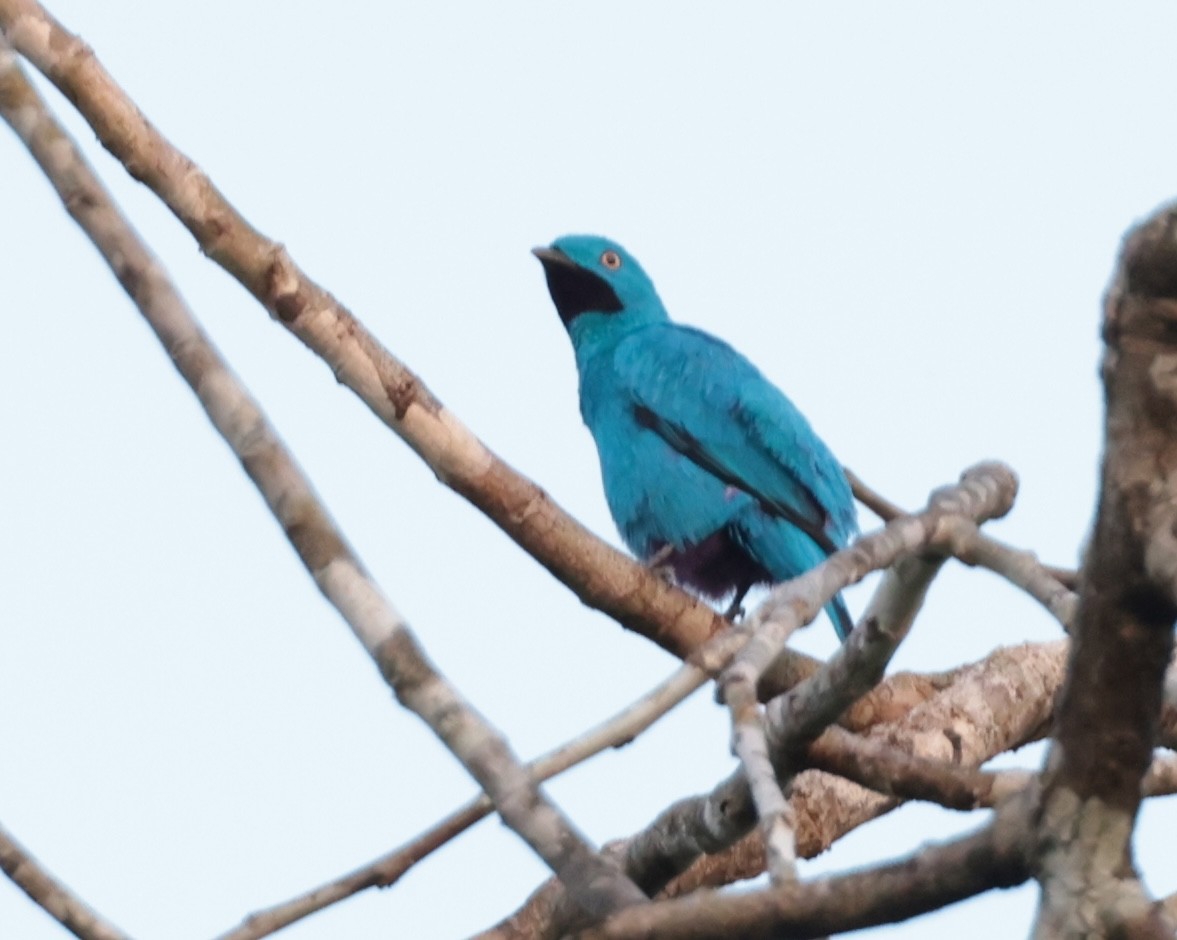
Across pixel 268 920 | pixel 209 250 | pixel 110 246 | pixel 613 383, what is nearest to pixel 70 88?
pixel 209 250

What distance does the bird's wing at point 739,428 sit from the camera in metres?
8.52

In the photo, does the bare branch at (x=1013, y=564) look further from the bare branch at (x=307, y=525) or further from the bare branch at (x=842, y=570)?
the bare branch at (x=307, y=525)

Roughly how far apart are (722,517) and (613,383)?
1.05 m

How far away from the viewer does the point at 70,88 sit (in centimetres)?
497

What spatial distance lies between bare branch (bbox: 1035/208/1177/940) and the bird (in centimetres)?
557

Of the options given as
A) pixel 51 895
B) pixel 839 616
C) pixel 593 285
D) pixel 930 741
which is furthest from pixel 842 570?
pixel 593 285

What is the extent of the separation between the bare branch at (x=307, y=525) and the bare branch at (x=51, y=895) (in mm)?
861

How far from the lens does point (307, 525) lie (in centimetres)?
351

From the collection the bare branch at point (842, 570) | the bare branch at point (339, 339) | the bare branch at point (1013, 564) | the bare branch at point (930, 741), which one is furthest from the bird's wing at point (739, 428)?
the bare branch at point (1013, 564)

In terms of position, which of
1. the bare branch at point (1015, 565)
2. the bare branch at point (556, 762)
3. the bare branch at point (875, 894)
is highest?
the bare branch at point (1015, 565)

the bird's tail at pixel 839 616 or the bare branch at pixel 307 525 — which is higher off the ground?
the bird's tail at pixel 839 616

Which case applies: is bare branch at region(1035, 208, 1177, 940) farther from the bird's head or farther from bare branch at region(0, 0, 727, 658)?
the bird's head

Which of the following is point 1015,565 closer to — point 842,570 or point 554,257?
point 842,570

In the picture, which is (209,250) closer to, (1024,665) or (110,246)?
(110,246)
